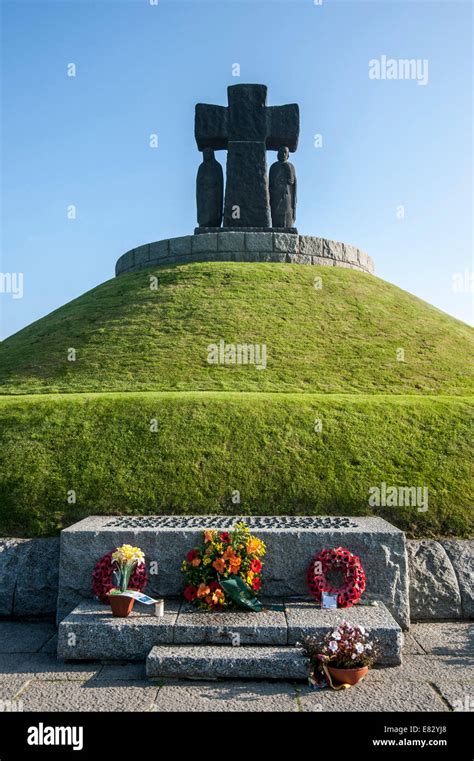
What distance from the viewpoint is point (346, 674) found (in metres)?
6.14

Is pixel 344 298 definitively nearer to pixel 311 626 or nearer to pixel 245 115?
pixel 245 115

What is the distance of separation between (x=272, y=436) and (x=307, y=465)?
0.85 m

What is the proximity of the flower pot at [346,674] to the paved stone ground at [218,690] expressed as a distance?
98 mm

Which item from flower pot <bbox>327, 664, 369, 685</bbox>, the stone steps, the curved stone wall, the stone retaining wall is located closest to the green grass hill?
the stone retaining wall

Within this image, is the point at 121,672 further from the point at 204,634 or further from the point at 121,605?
the point at 204,634

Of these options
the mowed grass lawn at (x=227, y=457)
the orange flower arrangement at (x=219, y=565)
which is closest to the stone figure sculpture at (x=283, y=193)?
the mowed grass lawn at (x=227, y=457)

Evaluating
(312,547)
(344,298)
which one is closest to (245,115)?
(344,298)

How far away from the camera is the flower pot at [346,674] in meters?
6.13

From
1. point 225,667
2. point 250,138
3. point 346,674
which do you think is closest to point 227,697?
point 225,667

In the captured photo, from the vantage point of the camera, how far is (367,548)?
797cm

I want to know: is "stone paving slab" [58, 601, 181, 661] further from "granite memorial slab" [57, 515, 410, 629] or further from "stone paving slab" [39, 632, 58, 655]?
"granite memorial slab" [57, 515, 410, 629]

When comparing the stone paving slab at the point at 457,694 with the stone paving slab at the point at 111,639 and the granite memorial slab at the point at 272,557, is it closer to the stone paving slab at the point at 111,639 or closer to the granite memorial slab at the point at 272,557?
the granite memorial slab at the point at 272,557

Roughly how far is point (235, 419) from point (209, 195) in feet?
42.3

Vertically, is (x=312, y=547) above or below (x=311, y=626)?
above
